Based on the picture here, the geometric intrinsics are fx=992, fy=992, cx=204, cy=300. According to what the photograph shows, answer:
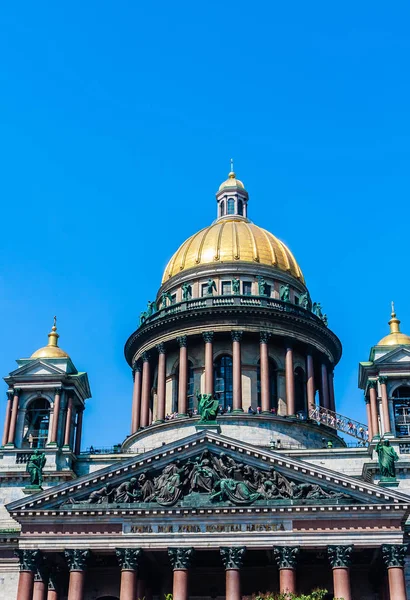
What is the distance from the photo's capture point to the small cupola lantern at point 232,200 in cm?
8138

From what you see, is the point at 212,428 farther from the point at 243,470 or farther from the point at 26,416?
the point at 26,416

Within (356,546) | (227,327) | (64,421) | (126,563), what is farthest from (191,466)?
(227,327)

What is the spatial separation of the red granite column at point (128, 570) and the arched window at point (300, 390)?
22.7 metres

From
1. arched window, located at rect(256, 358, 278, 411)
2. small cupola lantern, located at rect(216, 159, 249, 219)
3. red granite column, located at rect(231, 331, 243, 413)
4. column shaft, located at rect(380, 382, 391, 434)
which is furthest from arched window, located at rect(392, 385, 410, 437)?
small cupola lantern, located at rect(216, 159, 249, 219)

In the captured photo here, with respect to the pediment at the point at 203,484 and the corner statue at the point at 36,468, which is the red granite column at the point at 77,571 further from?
the corner statue at the point at 36,468

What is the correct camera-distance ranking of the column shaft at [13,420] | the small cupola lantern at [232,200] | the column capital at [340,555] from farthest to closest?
the small cupola lantern at [232,200] → the column shaft at [13,420] → the column capital at [340,555]

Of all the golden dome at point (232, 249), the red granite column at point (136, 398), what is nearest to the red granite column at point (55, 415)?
the red granite column at point (136, 398)

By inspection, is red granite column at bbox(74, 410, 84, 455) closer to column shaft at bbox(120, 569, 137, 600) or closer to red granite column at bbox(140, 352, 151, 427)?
red granite column at bbox(140, 352, 151, 427)

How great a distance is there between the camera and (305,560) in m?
53.8

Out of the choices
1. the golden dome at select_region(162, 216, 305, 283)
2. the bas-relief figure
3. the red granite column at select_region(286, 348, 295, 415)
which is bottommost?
the bas-relief figure

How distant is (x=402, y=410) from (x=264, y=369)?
35.7 feet

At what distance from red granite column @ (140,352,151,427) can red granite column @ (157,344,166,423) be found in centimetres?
136

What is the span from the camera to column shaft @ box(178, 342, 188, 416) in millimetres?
67438

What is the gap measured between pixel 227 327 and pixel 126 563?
23.4 m
